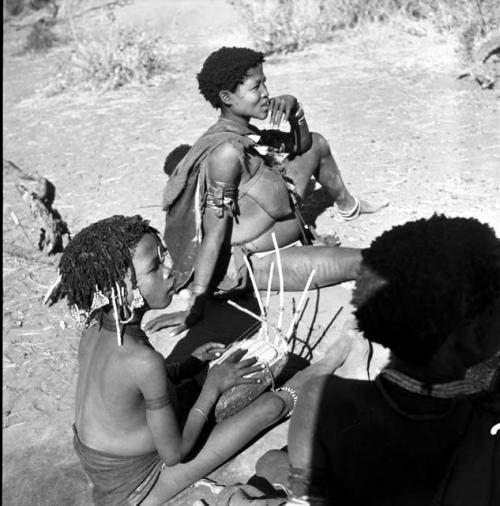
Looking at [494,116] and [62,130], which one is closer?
[494,116]

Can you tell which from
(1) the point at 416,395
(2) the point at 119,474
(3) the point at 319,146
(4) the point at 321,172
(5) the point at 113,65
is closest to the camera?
(1) the point at 416,395

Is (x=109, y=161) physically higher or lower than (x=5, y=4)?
lower

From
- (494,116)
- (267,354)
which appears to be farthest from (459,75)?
(267,354)

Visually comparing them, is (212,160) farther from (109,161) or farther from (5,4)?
(5,4)

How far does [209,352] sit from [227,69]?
68.6 inches

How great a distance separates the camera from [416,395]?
71.4 inches

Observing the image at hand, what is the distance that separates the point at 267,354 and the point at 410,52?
6455mm

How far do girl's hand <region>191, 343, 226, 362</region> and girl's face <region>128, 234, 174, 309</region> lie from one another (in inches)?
29.2

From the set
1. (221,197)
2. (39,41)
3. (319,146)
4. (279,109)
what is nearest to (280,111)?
(279,109)

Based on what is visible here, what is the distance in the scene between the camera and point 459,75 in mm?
7539

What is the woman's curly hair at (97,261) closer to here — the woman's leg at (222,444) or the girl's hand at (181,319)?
the woman's leg at (222,444)

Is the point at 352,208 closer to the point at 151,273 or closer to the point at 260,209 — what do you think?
the point at 260,209

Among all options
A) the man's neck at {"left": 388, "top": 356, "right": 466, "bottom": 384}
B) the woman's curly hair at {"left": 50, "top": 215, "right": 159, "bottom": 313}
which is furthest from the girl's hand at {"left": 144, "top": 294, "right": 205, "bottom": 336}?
the man's neck at {"left": 388, "top": 356, "right": 466, "bottom": 384}

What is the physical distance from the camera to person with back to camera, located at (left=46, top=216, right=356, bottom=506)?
2.56m
